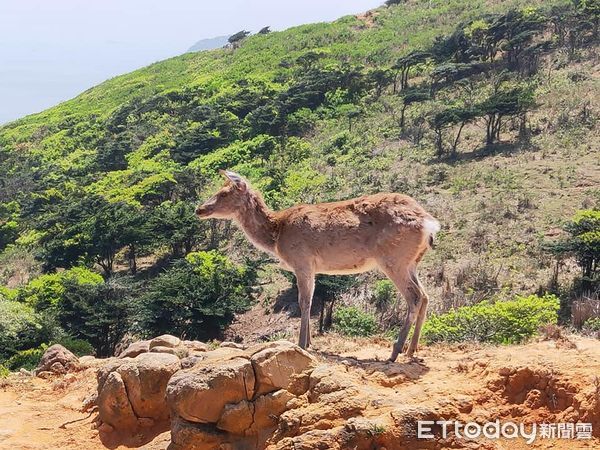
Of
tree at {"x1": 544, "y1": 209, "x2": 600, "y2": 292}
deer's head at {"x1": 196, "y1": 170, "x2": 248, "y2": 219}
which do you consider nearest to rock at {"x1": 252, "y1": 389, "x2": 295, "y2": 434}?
deer's head at {"x1": 196, "y1": 170, "x2": 248, "y2": 219}

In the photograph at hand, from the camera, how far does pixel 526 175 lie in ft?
92.5

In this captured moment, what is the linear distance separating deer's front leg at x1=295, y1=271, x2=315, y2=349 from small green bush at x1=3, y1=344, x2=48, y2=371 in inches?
544

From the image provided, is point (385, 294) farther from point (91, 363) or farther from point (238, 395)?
point (238, 395)

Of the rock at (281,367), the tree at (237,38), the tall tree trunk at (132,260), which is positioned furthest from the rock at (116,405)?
the tree at (237,38)

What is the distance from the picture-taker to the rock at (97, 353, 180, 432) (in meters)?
8.00

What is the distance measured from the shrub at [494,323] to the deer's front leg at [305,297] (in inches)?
143

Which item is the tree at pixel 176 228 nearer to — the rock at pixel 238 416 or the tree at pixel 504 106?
the tree at pixel 504 106

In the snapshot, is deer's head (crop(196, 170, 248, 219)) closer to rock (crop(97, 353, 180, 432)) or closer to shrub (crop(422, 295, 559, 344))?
rock (crop(97, 353, 180, 432))

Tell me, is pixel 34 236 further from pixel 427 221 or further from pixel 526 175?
pixel 427 221

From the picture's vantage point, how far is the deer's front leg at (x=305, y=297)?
7.92 metres

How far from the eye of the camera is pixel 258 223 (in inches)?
332

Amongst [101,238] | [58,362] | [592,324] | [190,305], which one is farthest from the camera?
[101,238]

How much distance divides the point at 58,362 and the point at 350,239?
6993 millimetres

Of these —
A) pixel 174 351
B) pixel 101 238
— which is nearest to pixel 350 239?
pixel 174 351
